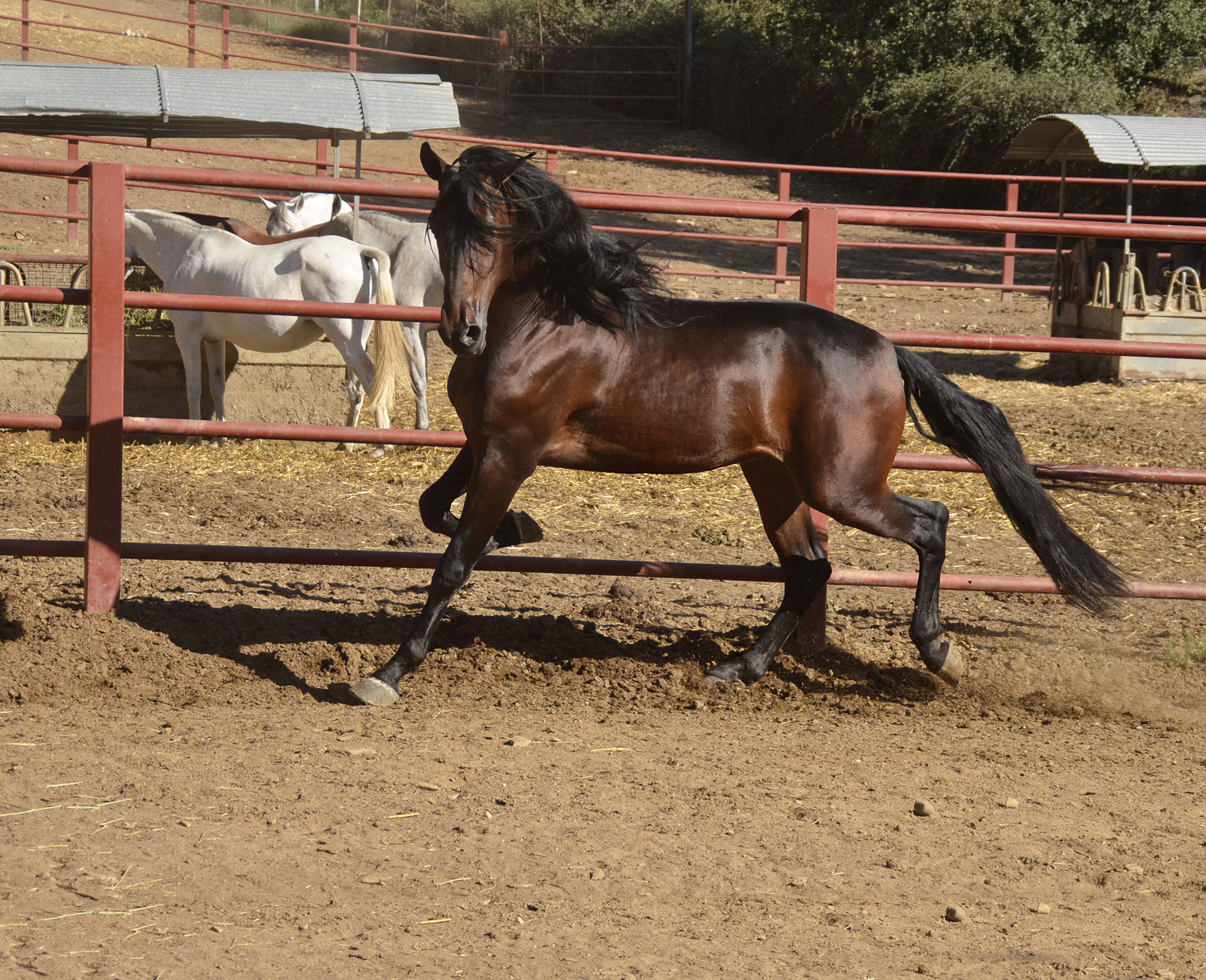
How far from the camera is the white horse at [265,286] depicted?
7.99 meters

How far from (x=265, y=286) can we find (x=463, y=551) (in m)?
5.02

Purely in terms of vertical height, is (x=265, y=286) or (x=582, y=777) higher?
(x=265, y=286)

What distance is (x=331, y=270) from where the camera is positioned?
805cm

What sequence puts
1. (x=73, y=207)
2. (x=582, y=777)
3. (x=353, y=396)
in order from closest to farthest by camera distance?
(x=582, y=777) → (x=353, y=396) → (x=73, y=207)

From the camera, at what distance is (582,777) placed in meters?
3.21

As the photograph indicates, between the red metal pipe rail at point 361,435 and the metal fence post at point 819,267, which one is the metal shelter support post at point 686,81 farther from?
the red metal pipe rail at point 361,435

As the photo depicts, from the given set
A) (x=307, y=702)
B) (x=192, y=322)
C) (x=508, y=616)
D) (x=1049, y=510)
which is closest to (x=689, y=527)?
(x=508, y=616)

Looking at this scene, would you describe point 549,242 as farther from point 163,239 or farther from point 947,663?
point 163,239

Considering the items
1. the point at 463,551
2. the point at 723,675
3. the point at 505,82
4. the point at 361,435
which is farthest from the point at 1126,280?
the point at 505,82

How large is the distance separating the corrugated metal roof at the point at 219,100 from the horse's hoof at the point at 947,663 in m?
7.33

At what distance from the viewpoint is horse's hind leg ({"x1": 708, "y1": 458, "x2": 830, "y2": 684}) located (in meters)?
4.08

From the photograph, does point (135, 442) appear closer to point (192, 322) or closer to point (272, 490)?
point (192, 322)

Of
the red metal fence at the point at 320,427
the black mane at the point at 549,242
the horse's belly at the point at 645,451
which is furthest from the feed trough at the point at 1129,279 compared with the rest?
the black mane at the point at 549,242

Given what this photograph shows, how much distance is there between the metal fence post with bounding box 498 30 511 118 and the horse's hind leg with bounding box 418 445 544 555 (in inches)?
879
